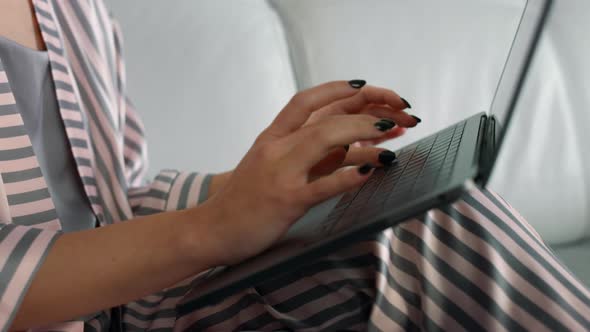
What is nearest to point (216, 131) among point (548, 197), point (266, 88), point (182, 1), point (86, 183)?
point (266, 88)

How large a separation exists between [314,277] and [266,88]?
0.57m

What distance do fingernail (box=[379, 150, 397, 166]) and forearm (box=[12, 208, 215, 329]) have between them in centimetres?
16

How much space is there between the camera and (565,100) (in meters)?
0.95

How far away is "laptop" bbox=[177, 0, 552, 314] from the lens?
1.22 ft

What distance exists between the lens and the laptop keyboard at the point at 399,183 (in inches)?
15.7

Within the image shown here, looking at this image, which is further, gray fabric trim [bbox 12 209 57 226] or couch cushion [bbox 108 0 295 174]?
couch cushion [bbox 108 0 295 174]

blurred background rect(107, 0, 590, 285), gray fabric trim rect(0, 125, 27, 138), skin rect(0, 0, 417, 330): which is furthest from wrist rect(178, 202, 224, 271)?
blurred background rect(107, 0, 590, 285)

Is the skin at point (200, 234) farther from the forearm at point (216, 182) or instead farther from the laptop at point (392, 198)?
the forearm at point (216, 182)

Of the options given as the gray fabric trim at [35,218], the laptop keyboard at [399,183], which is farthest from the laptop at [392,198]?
the gray fabric trim at [35,218]

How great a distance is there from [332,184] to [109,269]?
18 cm

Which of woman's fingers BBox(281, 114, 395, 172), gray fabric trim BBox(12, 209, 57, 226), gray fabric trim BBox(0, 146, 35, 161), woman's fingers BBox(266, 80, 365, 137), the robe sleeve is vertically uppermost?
woman's fingers BBox(281, 114, 395, 172)

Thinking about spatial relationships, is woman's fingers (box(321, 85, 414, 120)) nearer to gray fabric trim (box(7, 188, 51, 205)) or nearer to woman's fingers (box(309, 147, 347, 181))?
woman's fingers (box(309, 147, 347, 181))

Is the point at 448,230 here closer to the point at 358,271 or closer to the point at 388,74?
the point at 358,271

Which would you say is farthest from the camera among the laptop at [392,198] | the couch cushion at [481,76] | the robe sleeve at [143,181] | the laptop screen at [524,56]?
the couch cushion at [481,76]
